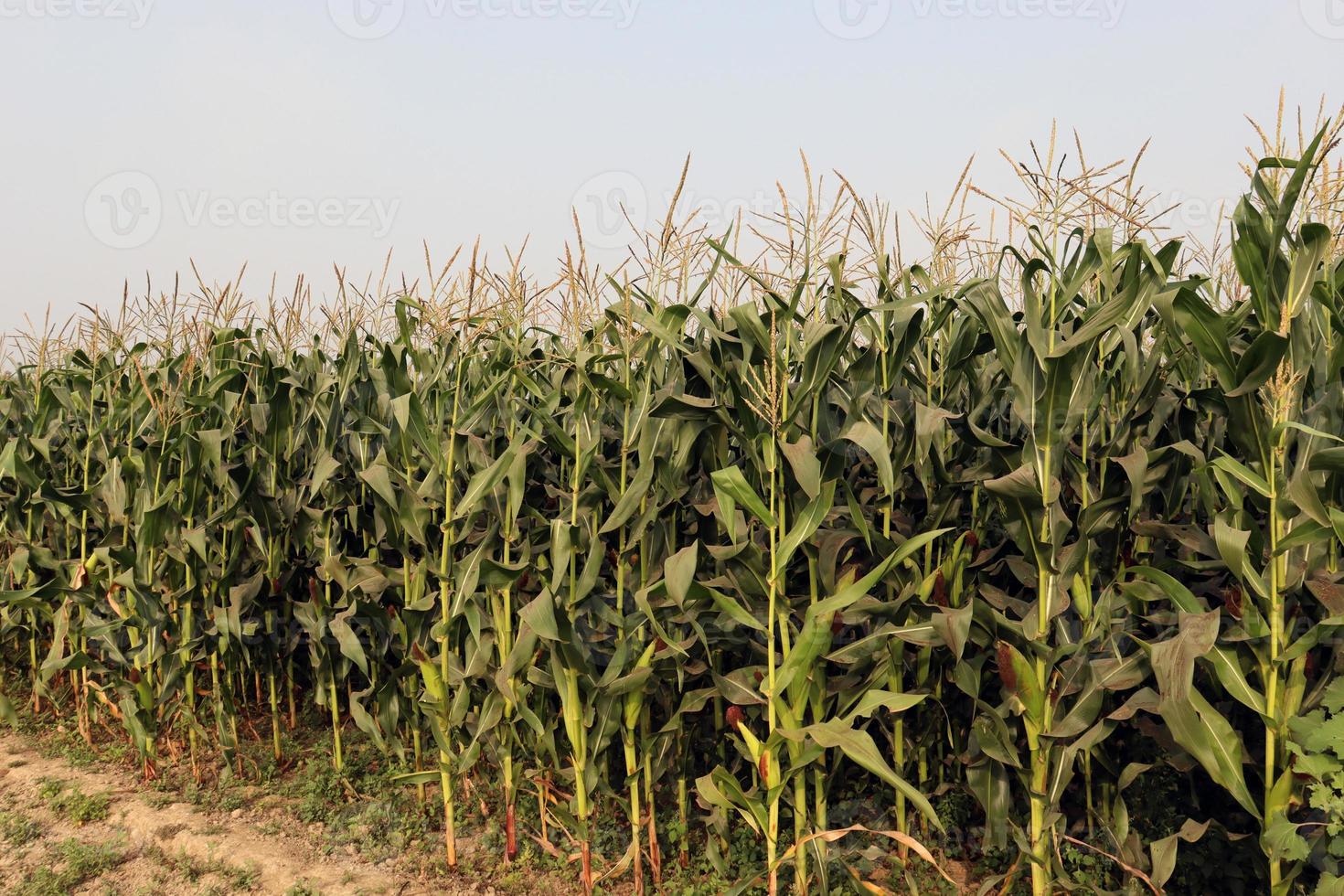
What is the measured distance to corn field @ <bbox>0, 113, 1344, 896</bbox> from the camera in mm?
3287

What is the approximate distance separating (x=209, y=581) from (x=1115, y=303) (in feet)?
17.5

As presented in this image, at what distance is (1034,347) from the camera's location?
334cm

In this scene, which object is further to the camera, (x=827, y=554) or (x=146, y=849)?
(x=146, y=849)

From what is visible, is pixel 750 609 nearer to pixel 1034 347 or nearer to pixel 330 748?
pixel 1034 347

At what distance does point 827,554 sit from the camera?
3740 mm

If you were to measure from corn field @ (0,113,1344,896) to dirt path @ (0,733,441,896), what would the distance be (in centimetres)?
42

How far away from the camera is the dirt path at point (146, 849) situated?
4.51 meters

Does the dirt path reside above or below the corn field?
below

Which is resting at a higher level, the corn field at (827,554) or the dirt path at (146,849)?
the corn field at (827,554)

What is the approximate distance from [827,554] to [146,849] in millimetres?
4058

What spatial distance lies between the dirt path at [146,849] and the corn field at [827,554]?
42 centimetres

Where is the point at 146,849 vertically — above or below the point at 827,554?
below

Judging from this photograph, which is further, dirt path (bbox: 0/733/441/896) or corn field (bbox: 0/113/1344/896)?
dirt path (bbox: 0/733/441/896)

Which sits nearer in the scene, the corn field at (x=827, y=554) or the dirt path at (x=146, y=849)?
the corn field at (x=827, y=554)
